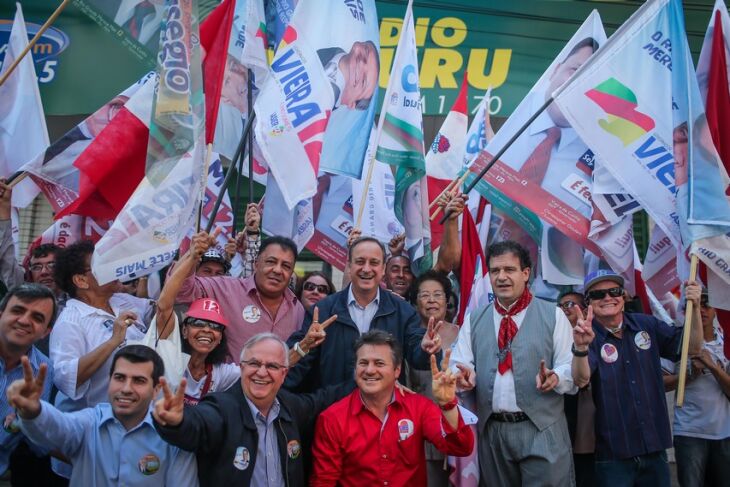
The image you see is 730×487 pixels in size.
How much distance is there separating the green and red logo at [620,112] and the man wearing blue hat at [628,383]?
1114 mm

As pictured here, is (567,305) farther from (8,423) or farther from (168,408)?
(8,423)

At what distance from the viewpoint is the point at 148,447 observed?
12.6ft

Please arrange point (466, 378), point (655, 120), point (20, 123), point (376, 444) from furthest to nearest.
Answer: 1. point (20, 123)
2. point (655, 120)
3. point (466, 378)
4. point (376, 444)

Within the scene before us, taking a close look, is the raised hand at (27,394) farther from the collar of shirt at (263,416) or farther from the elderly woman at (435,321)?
the elderly woman at (435,321)

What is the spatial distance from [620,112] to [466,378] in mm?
2413

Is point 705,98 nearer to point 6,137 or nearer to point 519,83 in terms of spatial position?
point 519,83

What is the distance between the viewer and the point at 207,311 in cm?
446

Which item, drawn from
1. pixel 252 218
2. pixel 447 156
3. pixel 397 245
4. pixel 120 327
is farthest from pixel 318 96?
pixel 120 327

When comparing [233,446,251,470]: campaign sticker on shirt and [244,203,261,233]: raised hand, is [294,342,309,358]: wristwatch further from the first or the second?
[244,203,261,233]: raised hand

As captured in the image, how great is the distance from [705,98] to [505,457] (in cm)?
315

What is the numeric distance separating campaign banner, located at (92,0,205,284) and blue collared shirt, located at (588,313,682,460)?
2864mm

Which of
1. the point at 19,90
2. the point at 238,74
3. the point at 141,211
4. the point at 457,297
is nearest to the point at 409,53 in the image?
the point at 238,74

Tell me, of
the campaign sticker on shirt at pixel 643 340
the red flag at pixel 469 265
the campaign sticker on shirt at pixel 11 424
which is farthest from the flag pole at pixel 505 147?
the campaign sticker on shirt at pixel 11 424

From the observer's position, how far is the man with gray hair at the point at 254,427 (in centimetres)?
382
